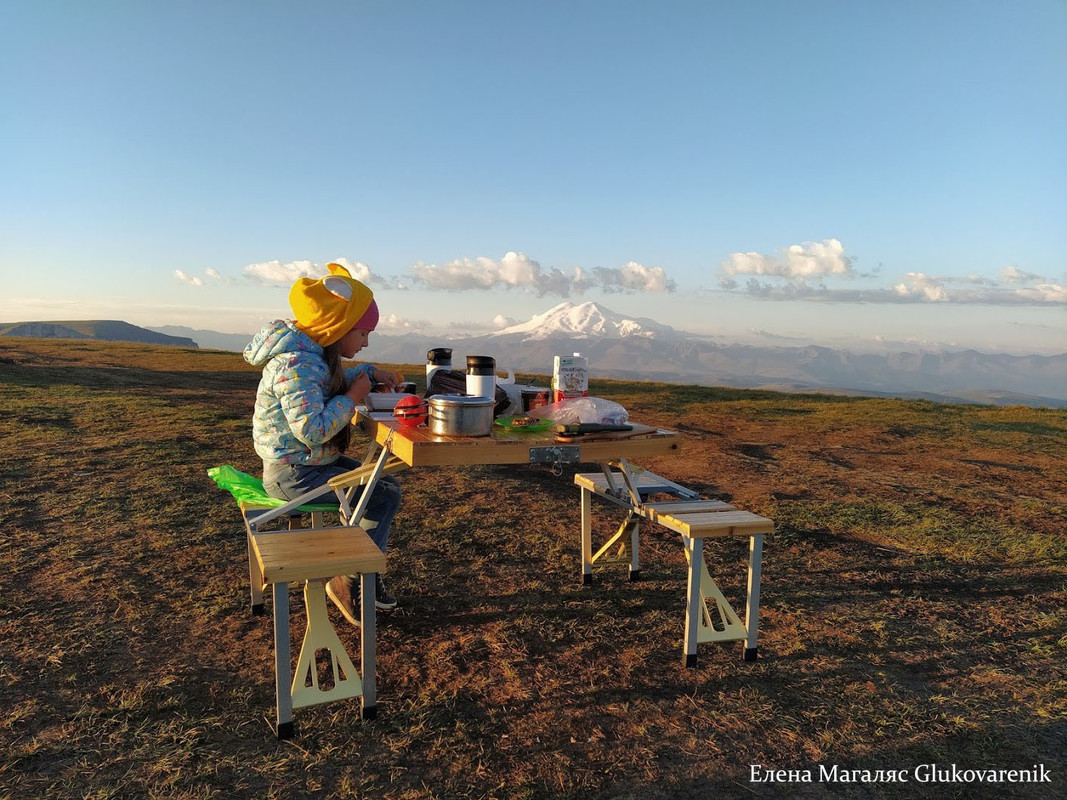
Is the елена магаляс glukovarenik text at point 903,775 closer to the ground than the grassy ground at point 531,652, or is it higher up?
closer to the ground

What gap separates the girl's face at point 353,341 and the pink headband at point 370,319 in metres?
0.03

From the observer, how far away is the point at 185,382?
63.3 ft

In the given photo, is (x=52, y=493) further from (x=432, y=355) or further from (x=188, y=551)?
(x=432, y=355)

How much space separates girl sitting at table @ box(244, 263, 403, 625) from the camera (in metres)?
3.42

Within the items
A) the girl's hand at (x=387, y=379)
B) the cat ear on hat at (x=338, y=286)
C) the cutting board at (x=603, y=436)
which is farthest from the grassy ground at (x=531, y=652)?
the cat ear on hat at (x=338, y=286)

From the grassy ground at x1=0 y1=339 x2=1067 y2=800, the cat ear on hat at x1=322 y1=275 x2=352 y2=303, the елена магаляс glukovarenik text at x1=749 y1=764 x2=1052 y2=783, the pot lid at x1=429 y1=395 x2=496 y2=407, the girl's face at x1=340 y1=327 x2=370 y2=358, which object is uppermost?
the cat ear on hat at x1=322 y1=275 x2=352 y2=303

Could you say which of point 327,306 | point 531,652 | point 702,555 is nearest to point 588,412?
point 702,555

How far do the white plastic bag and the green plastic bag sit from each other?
1457 millimetres

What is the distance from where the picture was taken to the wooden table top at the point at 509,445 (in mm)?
2996

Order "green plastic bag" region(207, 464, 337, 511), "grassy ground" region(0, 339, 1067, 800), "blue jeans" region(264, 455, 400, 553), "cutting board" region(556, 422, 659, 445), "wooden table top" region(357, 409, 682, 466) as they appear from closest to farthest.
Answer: "grassy ground" region(0, 339, 1067, 800), "wooden table top" region(357, 409, 682, 466), "cutting board" region(556, 422, 659, 445), "blue jeans" region(264, 455, 400, 553), "green plastic bag" region(207, 464, 337, 511)

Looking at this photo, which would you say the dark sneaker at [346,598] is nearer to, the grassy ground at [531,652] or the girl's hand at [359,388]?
the grassy ground at [531,652]

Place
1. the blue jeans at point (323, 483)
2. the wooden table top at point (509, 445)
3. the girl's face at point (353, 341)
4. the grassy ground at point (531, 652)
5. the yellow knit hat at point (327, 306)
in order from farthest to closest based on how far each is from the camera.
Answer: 1. the blue jeans at point (323, 483)
2. the girl's face at point (353, 341)
3. the yellow knit hat at point (327, 306)
4. the wooden table top at point (509, 445)
5. the grassy ground at point (531, 652)

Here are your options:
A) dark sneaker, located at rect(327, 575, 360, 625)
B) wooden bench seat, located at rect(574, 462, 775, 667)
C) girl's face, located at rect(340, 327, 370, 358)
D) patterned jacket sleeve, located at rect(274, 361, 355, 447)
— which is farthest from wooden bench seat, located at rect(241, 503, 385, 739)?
wooden bench seat, located at rect(574, 462, 775, 667)

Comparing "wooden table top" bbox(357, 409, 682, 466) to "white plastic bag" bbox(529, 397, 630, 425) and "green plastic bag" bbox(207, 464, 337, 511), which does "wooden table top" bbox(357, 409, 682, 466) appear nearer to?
"white plastic bag" bbox(529, 397, 630, 425)
